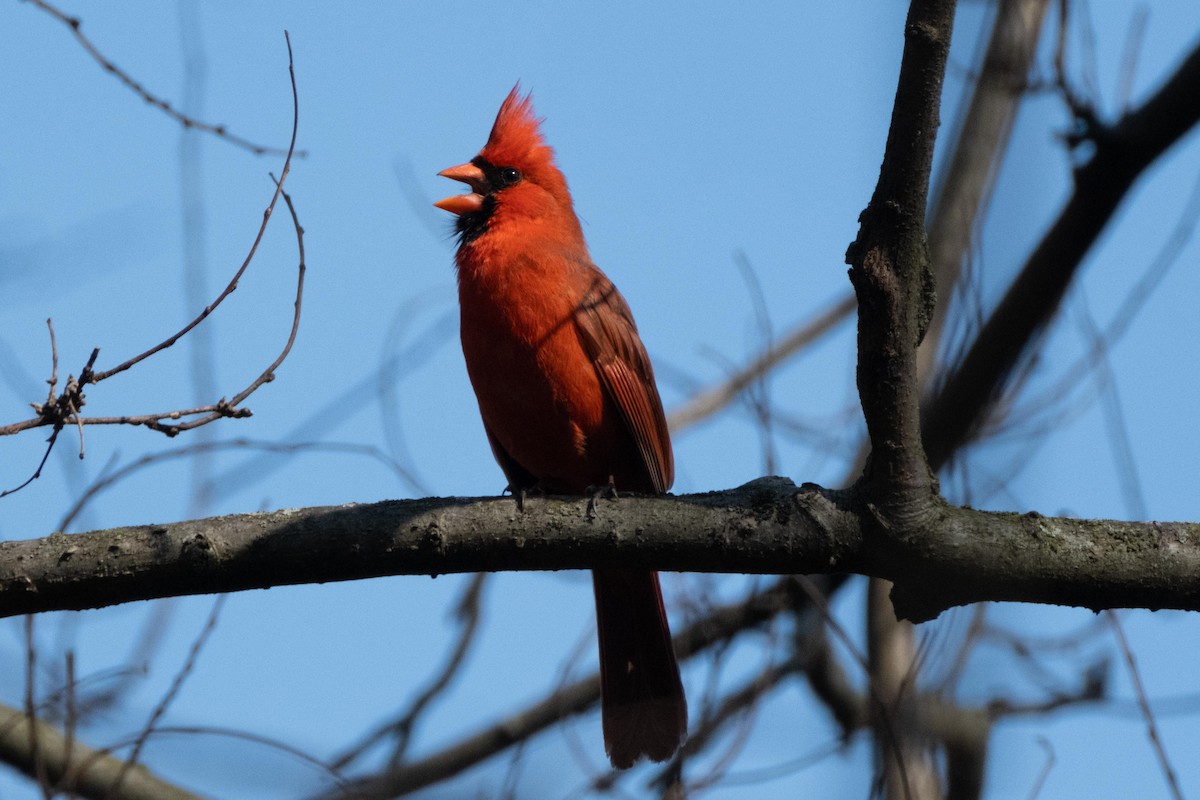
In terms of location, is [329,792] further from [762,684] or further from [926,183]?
[926,183]

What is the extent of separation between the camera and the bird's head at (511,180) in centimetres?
486

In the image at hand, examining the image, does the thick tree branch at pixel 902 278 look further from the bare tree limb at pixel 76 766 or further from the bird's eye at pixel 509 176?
the bird's eye at pixel 509 176

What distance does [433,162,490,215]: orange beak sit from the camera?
490 cm

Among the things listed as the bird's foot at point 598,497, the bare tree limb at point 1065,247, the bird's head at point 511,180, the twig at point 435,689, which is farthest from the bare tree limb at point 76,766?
the bare tree limb at point 1065,247

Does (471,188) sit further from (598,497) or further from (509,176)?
(598,497)

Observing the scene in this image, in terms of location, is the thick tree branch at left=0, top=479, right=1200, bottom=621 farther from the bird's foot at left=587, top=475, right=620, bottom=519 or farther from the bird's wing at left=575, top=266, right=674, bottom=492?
the bird's wing at left=575, top=266, right=674, bottom=492

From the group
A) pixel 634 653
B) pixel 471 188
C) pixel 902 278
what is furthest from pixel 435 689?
pixel 902 278

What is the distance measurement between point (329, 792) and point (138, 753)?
0.54m

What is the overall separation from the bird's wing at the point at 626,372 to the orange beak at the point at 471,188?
64 centimetres

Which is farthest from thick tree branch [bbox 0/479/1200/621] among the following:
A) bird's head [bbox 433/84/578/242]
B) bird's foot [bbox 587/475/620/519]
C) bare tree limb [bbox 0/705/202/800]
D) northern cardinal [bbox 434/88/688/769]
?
bird's head [bbox 433/84/578/242]

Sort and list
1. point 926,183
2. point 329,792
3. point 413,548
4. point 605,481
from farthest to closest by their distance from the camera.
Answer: point 605,481 → point 329,792 → point 413,548 → point 926,183

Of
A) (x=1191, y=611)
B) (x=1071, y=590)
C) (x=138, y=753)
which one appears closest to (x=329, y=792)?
(x=138, y=753)

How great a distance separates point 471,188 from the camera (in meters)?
5.10

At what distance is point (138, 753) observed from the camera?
353 cm
